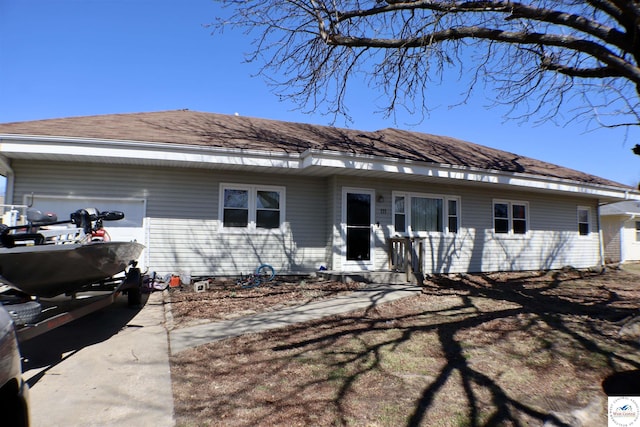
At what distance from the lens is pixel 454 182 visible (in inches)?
436

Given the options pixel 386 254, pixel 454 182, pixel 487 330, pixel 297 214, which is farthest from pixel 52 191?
pixel 454 182

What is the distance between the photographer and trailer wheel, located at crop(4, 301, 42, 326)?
2.95 m

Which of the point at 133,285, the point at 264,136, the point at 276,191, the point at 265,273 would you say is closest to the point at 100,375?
the point at 133,285

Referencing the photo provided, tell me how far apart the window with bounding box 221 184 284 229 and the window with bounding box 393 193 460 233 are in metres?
3.36

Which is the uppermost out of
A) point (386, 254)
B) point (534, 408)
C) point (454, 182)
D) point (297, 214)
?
point (454, 182)

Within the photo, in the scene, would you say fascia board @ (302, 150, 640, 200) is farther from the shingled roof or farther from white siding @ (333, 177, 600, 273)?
white siding @ (333, 177, 600, 273)

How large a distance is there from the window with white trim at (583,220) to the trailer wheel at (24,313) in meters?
17.0

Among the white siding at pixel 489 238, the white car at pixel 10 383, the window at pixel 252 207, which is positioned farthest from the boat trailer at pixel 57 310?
the white siding at pixel 489 238

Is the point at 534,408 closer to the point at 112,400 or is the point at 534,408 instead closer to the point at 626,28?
the point at 112,400

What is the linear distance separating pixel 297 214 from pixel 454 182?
490 cm

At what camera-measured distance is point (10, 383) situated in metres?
1.86

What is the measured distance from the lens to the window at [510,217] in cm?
1237

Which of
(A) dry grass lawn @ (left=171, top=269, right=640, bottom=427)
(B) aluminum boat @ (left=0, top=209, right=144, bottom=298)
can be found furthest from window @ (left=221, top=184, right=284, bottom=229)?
(B) aluminum boat @ (left=0, top=209, right=144, bottom=298)

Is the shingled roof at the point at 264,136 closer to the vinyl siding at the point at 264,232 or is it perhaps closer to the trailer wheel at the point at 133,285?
the vinyl siding at the point at 264,232
